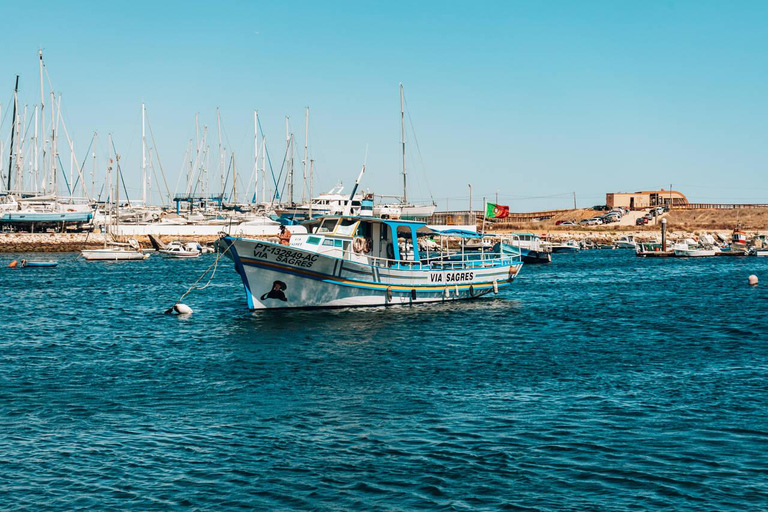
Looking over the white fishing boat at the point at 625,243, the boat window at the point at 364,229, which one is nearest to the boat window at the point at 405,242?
the boat window at the point at 364,229

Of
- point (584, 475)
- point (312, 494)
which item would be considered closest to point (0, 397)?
point (312, 494)

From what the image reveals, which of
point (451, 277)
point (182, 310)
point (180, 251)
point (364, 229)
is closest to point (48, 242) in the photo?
point (180, 251)

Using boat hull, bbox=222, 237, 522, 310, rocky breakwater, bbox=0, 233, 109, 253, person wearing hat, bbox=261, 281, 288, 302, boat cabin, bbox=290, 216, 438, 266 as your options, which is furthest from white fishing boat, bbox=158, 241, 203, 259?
person wearing hat, bbox=261, 281, 288, 302

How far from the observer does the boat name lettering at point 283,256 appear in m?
34.6

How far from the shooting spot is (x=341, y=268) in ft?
120

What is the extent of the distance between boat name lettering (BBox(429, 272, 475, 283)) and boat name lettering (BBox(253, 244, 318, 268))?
7.82 m

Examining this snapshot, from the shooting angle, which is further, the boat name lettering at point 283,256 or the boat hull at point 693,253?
the boat hull at point 693,253

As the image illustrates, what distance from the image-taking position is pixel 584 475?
46.2 ft

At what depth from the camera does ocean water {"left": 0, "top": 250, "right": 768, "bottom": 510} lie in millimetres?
13398

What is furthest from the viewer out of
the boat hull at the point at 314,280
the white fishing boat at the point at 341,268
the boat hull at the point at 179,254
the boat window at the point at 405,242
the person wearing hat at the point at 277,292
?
the boat hull at the point at 179,254

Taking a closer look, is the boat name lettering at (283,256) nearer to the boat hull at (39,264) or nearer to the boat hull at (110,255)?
the boat hull at (39,264)

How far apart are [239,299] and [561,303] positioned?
770 inches

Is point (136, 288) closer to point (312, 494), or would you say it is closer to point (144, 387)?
point (144, 387)

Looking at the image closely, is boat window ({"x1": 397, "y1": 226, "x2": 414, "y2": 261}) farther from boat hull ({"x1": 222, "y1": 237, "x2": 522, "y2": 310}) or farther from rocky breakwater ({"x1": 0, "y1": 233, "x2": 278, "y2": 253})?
rocky breakwater ({"x1": 0, "y1": 233, "x2": 278, "y2": 253})
